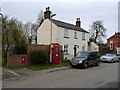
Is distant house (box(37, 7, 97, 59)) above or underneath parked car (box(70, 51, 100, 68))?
above

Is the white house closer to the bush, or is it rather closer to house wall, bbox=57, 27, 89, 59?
house wall, bbox=57, 27, 89, 59

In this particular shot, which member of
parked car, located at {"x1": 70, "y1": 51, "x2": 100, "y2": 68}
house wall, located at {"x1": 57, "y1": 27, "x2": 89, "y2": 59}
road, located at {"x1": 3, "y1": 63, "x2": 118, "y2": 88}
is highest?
house wall, located at {"x1": 57, "y1": 27, "x2": 89, "y2": 59}

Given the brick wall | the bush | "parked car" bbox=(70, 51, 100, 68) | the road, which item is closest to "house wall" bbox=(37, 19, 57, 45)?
the bush

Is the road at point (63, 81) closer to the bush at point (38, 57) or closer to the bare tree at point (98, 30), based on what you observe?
the bush at point (38, 57)

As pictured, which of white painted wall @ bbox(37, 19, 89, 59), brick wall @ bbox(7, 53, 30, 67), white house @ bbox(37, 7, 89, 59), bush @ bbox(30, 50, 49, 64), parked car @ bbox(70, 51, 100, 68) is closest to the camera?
brick wall @ bbox(7, 53, 30, 67)

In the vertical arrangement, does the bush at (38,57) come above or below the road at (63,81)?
above

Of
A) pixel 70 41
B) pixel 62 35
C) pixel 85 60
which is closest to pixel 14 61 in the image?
pixel 85 60

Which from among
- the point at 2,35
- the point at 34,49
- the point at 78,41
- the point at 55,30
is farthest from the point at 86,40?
the point at 2,35

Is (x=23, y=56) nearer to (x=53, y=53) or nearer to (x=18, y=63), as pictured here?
(x=18, y=63)

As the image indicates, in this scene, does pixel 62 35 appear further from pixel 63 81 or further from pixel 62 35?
pixel 63 81

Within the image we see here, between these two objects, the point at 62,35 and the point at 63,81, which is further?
the point at 62,35

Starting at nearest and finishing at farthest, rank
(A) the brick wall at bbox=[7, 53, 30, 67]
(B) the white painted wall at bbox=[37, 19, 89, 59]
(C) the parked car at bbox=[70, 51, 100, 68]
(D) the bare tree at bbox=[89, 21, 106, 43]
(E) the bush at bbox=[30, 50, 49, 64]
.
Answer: (A) the brick wall at bbox=[7, 53, 30, 67], (C) the parked car at bbox=[70, 51, 100, 68], (E) the bush at bbox=[30, 50, 49, 64], (B) the white painted wall at bbox=[37, 19, 89, 59], (D) the bare tree at bbox=[89, 21, 106, 43]

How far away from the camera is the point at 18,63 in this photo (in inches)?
478

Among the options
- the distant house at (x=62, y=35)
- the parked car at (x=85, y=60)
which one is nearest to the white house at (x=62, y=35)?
the distant house at (x=62, y=35)
